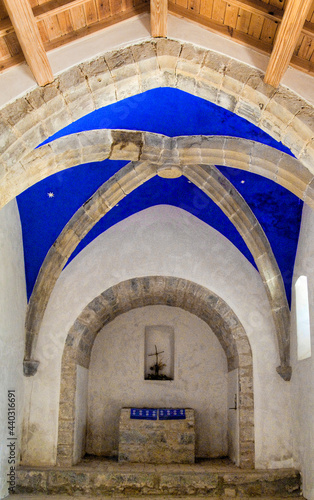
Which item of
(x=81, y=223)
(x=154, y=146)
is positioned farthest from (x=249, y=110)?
(x=81, y=223)

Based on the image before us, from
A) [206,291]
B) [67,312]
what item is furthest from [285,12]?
[67,312]

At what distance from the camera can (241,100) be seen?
448 cm

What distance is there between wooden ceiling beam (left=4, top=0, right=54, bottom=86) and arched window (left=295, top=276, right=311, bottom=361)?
498cm

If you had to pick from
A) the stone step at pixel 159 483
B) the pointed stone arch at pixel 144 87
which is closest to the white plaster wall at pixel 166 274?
the stone step at pixel 159 483

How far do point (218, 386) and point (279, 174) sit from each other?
209 inches

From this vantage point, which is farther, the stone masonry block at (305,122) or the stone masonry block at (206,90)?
the stone masonry block at (206,90)

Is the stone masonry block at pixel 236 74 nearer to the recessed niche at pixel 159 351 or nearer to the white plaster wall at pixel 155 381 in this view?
the white plaster wall at pixel 155 381

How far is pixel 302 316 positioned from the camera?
7.68 m

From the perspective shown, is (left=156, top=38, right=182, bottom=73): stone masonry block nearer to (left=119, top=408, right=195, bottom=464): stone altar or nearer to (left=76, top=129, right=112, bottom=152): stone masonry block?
(left=76, top=129, right=112, bottom=152): stone masonry block

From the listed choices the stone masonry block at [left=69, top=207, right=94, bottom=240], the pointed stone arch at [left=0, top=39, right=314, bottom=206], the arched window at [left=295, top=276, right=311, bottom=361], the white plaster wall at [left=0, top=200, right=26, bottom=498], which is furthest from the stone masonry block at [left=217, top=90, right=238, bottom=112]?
the white plaster wall at [left=0, top=200, right=26, bottom=498]

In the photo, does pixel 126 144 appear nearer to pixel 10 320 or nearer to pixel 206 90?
pixel 206 90

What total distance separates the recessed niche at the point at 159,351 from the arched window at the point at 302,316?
3147 millimetres

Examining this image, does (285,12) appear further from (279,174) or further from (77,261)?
(77,261)

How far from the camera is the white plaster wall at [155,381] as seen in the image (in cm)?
946
